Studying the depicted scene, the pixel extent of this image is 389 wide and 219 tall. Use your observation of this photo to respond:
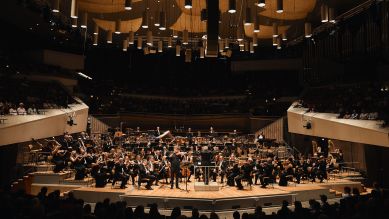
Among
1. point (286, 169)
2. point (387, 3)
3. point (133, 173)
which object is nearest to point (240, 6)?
point (387, 3)

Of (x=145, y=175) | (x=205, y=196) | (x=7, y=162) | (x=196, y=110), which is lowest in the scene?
(x=205, y=196)

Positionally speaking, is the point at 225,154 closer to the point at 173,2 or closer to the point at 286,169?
the point at 286,169

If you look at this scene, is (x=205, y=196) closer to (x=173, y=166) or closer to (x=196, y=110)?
(x=173, y=166)

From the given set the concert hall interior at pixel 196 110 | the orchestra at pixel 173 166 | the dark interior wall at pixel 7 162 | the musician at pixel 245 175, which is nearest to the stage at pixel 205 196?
the concert hall interior at pixel 196 110

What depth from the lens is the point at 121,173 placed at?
11453 mm

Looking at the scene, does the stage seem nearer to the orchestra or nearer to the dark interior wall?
the orchestra

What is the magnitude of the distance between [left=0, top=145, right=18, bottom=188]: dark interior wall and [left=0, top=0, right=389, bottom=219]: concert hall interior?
0.05 m

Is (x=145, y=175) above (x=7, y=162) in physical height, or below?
below

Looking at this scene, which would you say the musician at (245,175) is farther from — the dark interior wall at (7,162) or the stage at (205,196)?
the dark interior wall at (7,162)

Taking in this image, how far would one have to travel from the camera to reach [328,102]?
16.9m

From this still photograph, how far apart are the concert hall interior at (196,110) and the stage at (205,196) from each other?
4 cm

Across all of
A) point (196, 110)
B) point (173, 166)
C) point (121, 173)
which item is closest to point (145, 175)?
point (121, 173)

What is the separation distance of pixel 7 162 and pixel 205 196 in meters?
8.79

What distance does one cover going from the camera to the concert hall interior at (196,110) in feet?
32.9
